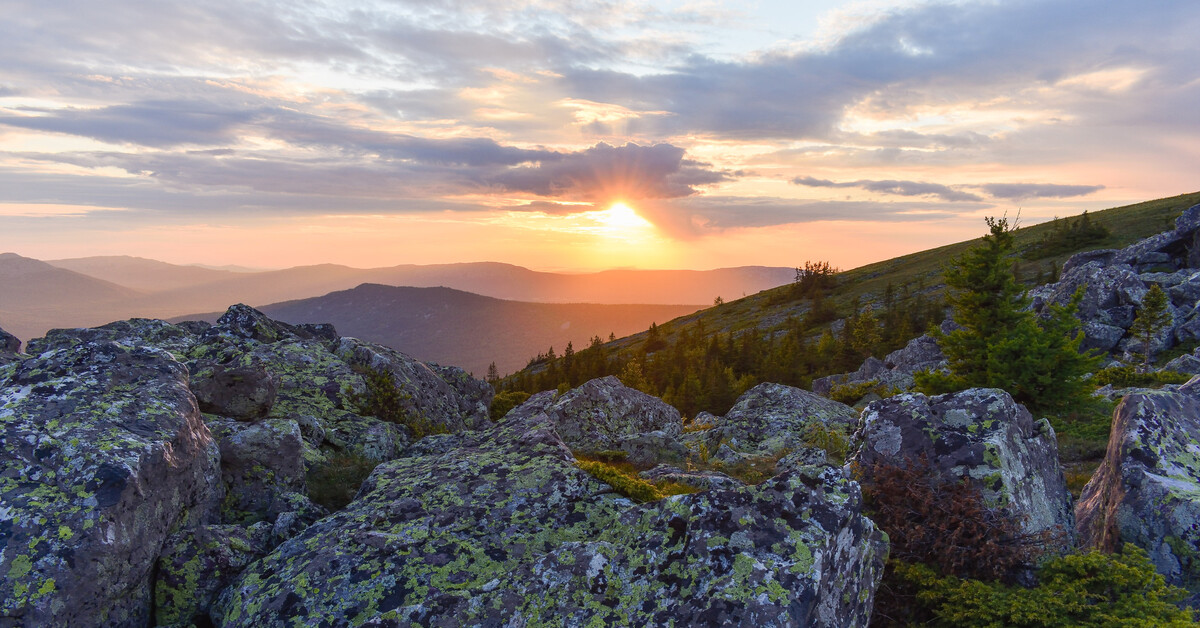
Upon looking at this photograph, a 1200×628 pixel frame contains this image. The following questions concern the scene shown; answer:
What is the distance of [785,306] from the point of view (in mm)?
128125

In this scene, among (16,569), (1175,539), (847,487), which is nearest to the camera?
(16,569)

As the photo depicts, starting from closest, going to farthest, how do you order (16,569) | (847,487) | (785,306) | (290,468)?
(16,569) < (847,487) < (290,468) < (785,306)

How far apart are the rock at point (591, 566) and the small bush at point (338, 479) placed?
2.79 m

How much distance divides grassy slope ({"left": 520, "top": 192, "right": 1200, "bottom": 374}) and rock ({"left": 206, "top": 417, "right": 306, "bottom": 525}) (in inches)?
4077

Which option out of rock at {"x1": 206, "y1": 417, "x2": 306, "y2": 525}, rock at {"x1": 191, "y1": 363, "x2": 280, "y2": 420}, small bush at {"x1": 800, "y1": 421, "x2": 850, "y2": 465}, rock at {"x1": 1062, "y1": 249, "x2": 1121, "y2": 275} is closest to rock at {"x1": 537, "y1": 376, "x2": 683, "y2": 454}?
small bush at {"x1": 800, "y1": 421, "x2": 850, "y2": 465}

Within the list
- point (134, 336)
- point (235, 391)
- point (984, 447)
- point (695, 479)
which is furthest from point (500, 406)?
point (984, 447)

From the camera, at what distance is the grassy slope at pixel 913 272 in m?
97.3

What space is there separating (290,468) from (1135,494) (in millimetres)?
15556

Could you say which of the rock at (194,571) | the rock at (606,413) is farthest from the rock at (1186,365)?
the rock at (194,571)

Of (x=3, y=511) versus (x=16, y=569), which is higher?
(x=3, y=511)

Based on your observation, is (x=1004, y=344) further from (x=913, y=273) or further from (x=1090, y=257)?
(x=913, y=273)

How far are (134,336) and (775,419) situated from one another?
23.6 m

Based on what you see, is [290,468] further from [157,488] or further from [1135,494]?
[1135,494]

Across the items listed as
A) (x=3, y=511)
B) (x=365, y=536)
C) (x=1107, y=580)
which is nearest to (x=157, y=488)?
(x=3, y=511)
